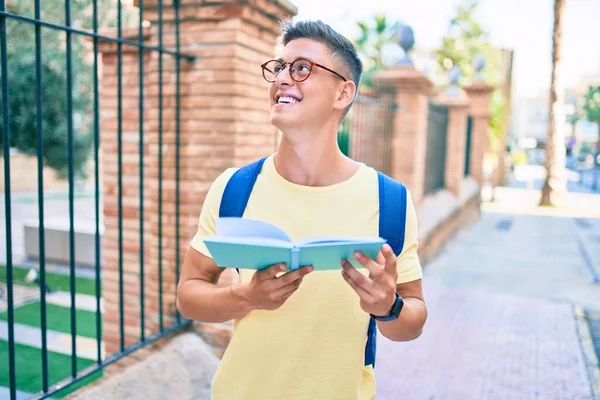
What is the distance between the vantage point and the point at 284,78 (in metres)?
1.48

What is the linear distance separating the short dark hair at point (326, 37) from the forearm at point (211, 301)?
2.26 ft

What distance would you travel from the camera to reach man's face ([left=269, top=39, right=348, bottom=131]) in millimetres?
1478

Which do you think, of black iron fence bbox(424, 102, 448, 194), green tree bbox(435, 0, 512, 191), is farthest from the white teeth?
green tree bbox(435, 0, 512, 191)

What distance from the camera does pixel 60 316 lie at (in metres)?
7.15

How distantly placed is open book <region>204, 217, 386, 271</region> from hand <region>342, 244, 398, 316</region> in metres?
0.04

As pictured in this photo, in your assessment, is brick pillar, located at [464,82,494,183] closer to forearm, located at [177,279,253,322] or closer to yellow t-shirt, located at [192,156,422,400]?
yellow t-shirt, located at [192,156,422,400]

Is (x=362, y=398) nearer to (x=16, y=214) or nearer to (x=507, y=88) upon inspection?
(x=16, y=214)

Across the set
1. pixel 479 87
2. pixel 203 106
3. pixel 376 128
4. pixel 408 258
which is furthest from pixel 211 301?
pixel 479 87

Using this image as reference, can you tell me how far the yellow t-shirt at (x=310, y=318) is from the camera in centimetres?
147

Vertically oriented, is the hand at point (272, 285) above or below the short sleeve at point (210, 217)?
below

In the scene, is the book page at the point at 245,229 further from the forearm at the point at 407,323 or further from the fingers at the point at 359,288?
the forearm at the point at 407,323

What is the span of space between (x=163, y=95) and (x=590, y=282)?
20.5 feet

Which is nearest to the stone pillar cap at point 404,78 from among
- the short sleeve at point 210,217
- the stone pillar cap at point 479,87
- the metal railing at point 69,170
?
the metal railing at point 69,170

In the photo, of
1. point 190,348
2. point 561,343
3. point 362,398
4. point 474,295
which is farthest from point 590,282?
point 362,398
